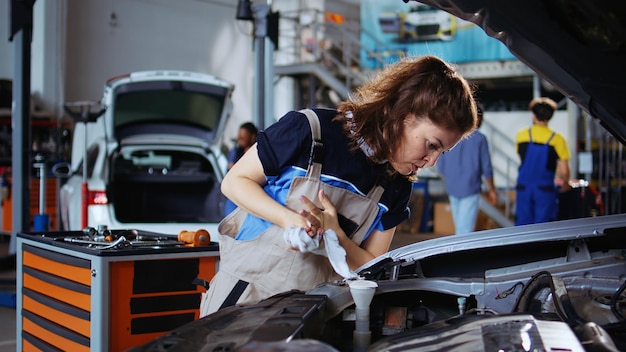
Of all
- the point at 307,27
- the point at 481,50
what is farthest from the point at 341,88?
the point at 481,50

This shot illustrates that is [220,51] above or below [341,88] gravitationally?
above

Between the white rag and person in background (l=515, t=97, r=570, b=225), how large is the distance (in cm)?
414

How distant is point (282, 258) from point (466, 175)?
155 inches

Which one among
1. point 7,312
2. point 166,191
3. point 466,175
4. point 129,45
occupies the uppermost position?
point 129,45

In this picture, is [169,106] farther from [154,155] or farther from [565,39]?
[565,39]

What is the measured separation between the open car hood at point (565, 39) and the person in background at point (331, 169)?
0.21m

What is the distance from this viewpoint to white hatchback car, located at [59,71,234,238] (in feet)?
17.4

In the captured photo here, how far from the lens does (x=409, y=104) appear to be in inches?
67.0

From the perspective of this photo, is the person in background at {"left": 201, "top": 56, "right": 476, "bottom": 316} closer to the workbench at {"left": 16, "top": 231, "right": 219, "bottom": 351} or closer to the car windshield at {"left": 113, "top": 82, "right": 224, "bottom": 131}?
the workbench at {"left": 16, "top": 231, "right": 219, "bottom": 351}

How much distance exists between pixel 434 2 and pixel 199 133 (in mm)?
4963

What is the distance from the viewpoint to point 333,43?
13227 millimetres

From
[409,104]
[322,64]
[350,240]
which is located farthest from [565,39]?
[322,64]

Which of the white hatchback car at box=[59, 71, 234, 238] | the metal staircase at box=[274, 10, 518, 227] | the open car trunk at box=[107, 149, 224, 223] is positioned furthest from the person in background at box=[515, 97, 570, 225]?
the metal staircase at box=[274, 10, 518, 227]

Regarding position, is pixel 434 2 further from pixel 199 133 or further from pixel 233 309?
pixel 199 133
